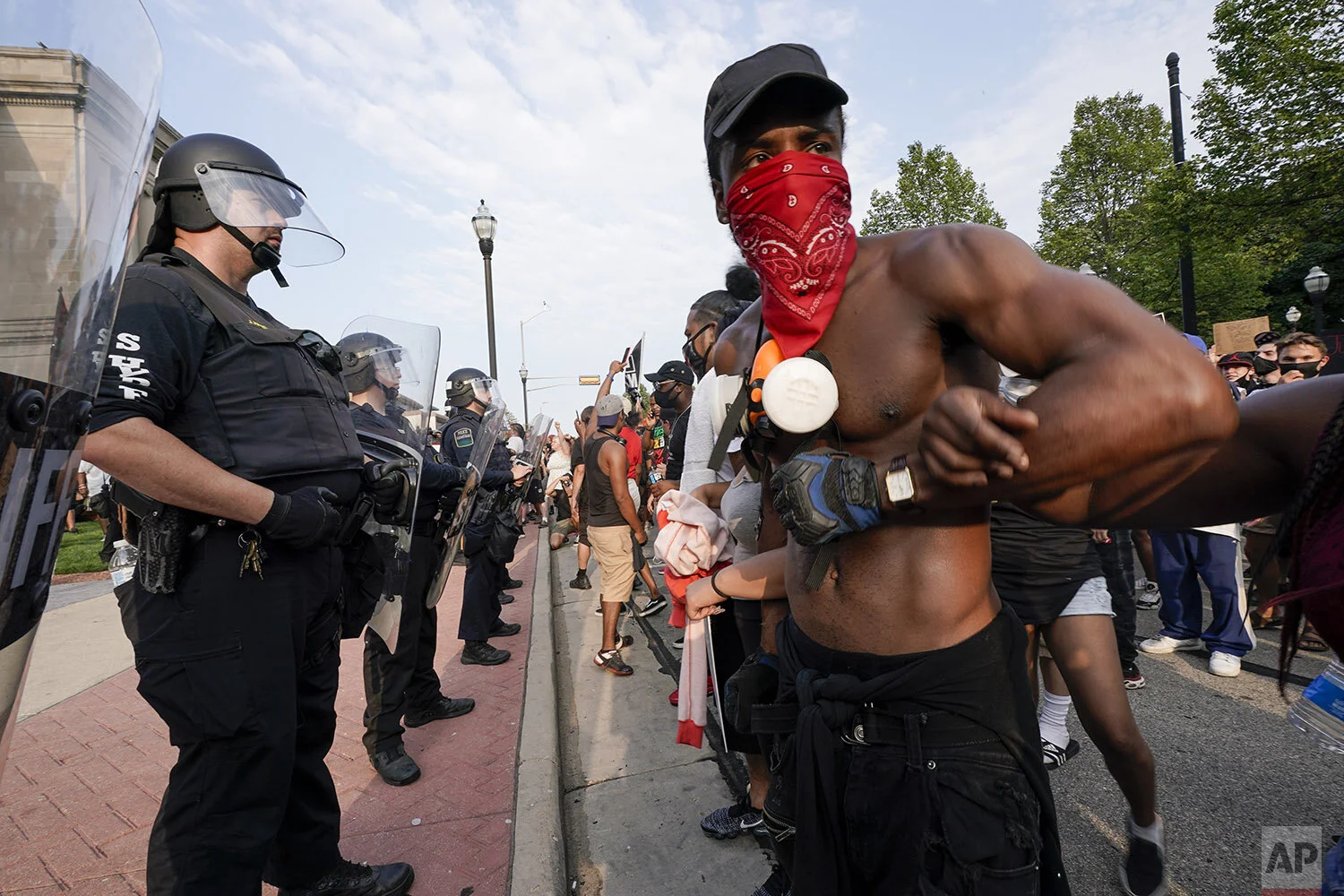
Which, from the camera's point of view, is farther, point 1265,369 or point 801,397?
point 1265,369

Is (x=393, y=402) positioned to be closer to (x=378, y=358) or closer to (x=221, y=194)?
(x=378, y=358)

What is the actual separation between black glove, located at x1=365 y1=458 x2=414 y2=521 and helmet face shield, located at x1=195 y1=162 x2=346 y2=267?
0.90 m

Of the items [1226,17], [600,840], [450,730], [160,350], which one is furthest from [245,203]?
[1226,17]

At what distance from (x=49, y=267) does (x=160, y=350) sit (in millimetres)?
1350

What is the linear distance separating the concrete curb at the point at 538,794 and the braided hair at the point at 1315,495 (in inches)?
101

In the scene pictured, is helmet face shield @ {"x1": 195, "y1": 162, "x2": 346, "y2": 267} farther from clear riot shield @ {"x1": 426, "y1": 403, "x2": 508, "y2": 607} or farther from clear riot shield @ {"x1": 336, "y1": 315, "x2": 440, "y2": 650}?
clear riot shield @ {"x1": 426, "y1": 403, "x2": 508, "y2": 607}

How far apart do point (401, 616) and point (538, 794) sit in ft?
4.62

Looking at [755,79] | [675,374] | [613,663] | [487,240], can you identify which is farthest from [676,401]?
[487,240]

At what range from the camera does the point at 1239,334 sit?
34.2ft

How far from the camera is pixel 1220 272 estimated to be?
74.2ft

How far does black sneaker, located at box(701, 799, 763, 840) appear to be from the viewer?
2.88 metres

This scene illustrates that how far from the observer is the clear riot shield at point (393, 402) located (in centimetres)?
281

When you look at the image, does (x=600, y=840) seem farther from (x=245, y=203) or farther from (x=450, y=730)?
(x=245, y=203)

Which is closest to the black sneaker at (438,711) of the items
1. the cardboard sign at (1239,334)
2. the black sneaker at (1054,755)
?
the black sneaker at (1054,755)
